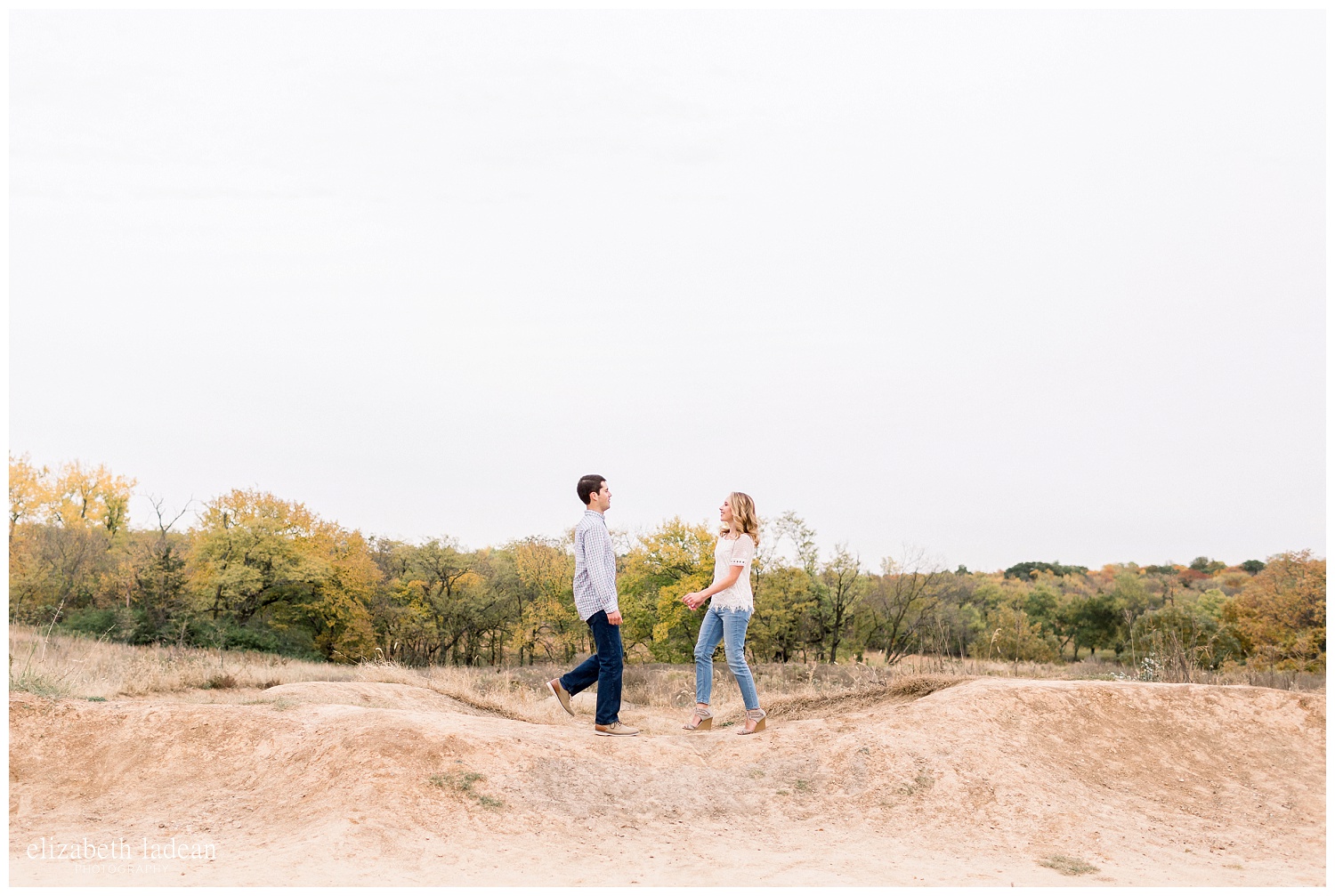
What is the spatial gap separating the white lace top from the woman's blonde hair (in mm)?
66

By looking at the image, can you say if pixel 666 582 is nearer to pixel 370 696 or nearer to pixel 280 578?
pixel 280 578

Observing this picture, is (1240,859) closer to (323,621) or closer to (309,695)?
(309,695)

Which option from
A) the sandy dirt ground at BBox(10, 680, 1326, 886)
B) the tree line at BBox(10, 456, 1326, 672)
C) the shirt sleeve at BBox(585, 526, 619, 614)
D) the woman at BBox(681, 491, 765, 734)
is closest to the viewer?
the sandy dirt ground at BBox(10, 680, 1326, 886)

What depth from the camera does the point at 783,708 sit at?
1055cm

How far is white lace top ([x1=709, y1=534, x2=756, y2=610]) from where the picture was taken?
820cm

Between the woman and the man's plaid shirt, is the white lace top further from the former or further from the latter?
the man's plaid shirt

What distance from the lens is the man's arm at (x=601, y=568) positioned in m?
7.72

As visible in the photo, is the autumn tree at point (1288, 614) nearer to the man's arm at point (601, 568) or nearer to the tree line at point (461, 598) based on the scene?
the tree line at point (461, 598)

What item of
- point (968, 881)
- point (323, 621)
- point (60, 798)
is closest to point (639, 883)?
point (968, 881)

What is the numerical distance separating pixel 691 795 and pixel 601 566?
2.00m

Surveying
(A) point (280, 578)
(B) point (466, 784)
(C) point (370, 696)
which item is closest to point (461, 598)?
(A) point (280, 578)

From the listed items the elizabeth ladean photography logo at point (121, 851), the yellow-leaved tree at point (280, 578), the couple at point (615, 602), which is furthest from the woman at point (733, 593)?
the yellow-leaved tree at point (280, 578)

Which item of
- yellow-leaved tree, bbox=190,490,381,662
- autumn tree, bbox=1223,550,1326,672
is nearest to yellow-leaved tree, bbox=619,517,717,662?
yellow-leaved tree, bbox=190,490,381,662

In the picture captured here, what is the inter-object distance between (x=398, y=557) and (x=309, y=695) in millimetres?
33949
